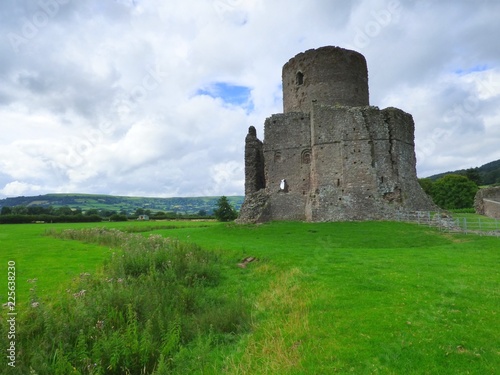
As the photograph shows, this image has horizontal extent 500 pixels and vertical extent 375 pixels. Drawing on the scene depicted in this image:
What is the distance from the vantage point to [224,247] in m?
18.5

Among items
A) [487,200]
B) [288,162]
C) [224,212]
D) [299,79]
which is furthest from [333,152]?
[224,212]

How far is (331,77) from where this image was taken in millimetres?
33125

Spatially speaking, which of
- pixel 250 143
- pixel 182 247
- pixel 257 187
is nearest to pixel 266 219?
pixel 257 187

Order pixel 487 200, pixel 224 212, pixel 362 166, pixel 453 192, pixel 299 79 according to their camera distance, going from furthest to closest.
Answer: pixel 224 212 → pixel 453 192 → pixel 487 200 → pixel 299 79 → pixel 362 166

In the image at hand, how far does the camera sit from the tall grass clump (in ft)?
20.8

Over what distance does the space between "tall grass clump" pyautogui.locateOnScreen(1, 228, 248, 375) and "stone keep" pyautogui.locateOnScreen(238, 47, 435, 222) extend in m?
20.4

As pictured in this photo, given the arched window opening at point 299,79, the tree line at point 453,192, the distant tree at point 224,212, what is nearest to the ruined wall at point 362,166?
the arched window opening at point 299,79

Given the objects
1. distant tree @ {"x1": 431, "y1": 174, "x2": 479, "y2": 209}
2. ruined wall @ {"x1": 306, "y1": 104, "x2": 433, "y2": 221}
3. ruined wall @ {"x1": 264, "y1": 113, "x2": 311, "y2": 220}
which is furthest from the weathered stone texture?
distant tree @ {"x1": 431, "y1": 174, "x2": 479, "y2": 209}

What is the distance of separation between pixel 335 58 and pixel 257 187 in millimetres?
14042

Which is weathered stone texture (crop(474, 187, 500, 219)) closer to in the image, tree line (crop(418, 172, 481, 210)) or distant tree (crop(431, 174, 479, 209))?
tree line (crop(418, 172, 481, 210))

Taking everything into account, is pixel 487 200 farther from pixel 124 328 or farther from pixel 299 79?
pixel 124 328

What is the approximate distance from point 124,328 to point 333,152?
2514 cm

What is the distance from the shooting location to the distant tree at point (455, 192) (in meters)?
62.8

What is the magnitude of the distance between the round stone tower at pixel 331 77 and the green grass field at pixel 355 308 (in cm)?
2049
